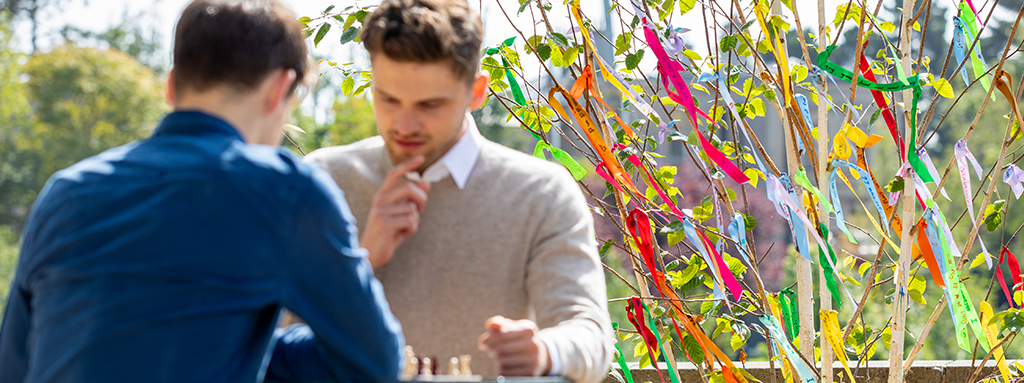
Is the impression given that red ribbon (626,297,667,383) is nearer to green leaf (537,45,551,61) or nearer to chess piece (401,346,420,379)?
green leaf (537,45,551,61)

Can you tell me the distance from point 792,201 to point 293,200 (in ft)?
5.45

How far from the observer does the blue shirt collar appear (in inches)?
38.9

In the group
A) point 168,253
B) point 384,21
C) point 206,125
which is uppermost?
point 384,21

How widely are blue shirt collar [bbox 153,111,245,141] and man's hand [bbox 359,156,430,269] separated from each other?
0.79ft

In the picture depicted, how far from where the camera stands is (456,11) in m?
1.28

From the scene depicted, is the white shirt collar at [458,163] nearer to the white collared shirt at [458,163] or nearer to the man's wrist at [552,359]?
the white collared shirt at [458,163]

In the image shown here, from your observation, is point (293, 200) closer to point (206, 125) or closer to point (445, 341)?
point (206, 125)

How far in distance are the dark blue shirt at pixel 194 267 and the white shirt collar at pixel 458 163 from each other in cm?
33

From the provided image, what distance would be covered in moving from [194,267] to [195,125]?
0.19m

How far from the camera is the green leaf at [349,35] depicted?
2152 mm

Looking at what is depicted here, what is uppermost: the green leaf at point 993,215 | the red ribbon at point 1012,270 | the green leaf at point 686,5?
the green leaf at point 686,5

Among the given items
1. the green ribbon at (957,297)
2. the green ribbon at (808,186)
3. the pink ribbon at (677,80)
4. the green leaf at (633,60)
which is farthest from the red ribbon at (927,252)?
the green leaf at (633,60)

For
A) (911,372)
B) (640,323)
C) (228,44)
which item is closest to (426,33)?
(228,44)

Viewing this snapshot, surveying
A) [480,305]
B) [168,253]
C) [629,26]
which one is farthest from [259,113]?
[629,26]
